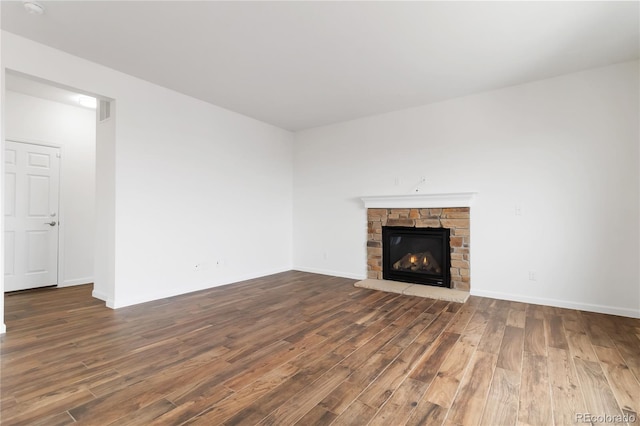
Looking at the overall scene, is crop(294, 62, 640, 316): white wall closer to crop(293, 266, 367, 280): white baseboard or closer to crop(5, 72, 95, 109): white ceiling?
crop(293, 266, 367, 280): white baseboard

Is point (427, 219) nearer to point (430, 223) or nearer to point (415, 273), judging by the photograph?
point (430, 223)

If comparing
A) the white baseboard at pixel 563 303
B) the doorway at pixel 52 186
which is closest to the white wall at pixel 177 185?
the doorway at pixel 52 186

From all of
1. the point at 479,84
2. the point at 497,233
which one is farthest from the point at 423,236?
the point at 479,84

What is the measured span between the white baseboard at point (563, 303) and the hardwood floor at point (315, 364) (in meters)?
0.14

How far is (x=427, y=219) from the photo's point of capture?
4.45m

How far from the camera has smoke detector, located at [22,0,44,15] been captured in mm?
2361

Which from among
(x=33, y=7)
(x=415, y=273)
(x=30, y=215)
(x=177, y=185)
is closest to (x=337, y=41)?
(x=33, y=7)

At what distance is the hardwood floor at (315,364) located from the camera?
166cm

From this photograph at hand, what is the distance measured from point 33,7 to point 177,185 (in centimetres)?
212

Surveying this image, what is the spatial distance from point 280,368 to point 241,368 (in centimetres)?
27

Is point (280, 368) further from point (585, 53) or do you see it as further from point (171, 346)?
point (585, 53)

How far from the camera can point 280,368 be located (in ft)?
6.95

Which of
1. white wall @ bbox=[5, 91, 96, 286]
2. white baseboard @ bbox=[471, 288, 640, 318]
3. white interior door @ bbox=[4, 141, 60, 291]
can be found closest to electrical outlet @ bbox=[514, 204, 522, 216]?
white baseboard @ bbox=[471, 288, 640, 318]

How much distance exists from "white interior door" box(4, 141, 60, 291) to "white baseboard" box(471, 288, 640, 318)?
6092 mm
